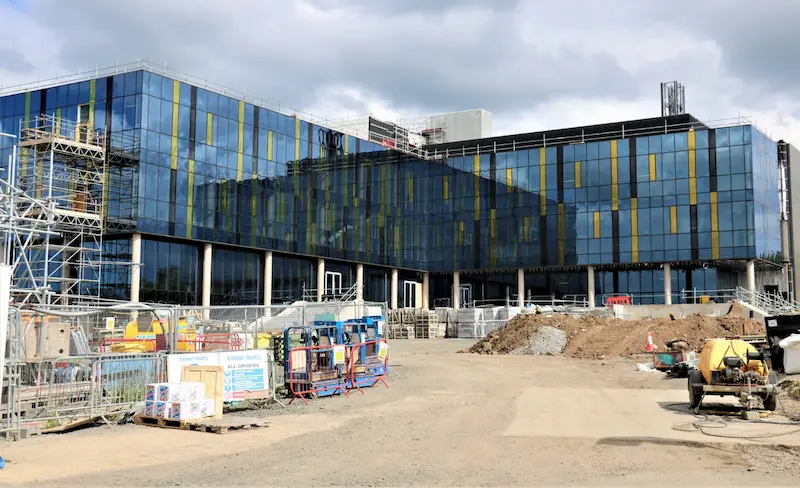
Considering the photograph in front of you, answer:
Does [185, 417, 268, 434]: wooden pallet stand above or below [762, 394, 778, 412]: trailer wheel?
below

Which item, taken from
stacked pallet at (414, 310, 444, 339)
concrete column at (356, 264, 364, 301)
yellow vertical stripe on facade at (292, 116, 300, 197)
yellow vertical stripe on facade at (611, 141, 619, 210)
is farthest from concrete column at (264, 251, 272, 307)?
yellow vertical stripe on facade at (611, 141, 619, 210)

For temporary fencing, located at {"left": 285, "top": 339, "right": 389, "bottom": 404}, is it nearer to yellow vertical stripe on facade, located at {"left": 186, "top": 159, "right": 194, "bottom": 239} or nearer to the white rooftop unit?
yellow vertical stripe on facade, located at {"left": 186, "top": 159, "right": 194, "bottom": 239}

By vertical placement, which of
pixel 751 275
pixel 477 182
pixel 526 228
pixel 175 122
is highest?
pixel 175 122

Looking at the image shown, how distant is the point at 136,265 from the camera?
46.2m

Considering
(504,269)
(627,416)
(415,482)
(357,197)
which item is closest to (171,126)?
(357,197)

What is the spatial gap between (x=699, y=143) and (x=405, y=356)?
35.3 metres

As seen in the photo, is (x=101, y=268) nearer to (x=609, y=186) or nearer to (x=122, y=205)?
(x=122, y=205)

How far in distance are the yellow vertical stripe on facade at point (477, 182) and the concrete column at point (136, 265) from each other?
32715 mm

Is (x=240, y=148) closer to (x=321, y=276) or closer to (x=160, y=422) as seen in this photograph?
(x=321, y=276)

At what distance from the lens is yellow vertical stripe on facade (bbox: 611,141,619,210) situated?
64688 millimetres

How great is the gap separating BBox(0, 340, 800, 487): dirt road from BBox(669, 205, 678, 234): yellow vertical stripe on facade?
141 feet

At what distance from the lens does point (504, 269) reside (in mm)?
70875

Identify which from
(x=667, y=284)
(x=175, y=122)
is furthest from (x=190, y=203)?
(x=667, y=284)

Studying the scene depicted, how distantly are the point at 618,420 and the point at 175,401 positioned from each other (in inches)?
370
